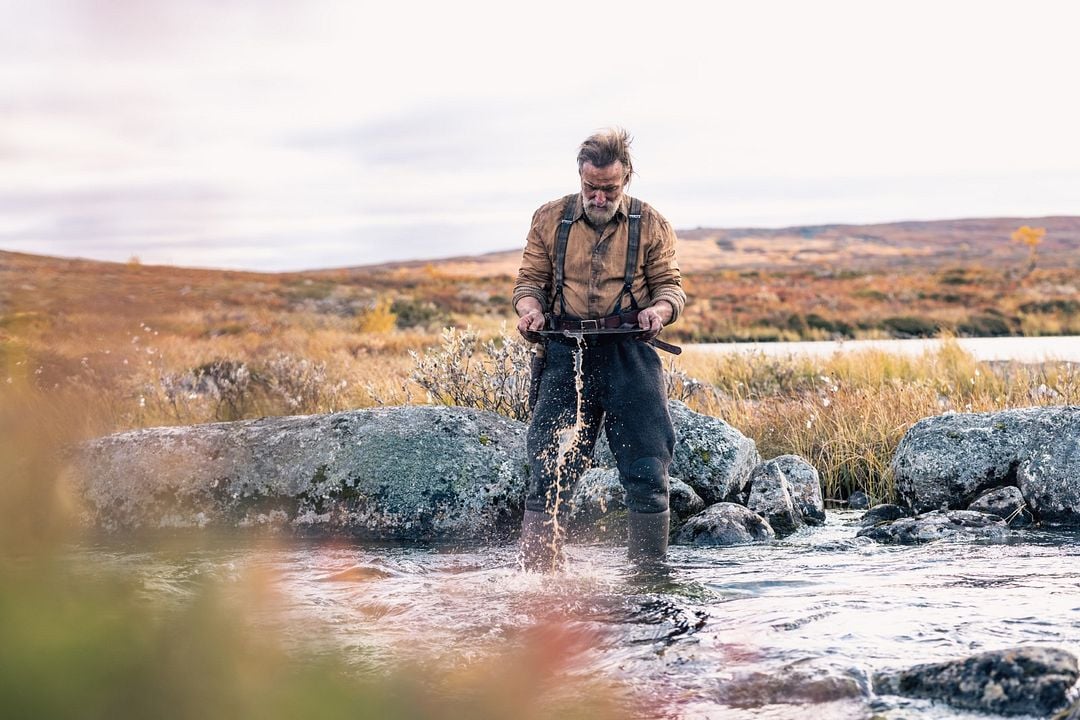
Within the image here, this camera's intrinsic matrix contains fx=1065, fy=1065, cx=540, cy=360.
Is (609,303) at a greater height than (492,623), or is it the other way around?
(609,303)

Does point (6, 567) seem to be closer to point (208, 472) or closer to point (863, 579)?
point (863, 579)

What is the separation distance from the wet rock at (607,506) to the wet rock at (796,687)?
3.08 m

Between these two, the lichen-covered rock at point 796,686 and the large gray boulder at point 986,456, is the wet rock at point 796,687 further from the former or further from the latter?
the large gray boulder at point 986,456

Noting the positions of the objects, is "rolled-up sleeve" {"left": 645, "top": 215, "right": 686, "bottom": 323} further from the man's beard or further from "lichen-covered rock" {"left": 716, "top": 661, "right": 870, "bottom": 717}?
"lichen-covered rock" {"left": 716, "top": 661, "right": 870, "bottom": 717}

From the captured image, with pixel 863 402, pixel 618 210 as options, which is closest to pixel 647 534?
pixel 618 210

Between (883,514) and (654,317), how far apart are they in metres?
3.32

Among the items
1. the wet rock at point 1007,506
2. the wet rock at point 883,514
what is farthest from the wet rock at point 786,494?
the wet rock at point 1007,506

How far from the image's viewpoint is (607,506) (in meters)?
7.32

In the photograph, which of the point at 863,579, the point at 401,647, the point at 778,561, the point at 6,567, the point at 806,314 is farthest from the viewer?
the point at 806,314

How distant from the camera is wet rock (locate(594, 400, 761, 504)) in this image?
7.46 meters

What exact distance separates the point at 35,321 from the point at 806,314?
1503 inches

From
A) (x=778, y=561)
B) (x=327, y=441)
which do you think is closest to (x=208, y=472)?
(x=327, y=441)

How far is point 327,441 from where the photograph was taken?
744cm

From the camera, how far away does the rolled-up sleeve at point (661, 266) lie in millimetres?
5289
